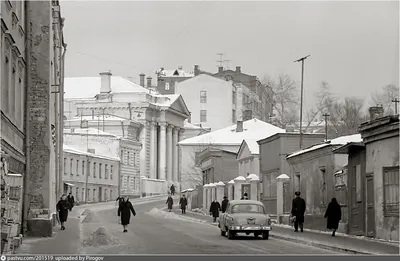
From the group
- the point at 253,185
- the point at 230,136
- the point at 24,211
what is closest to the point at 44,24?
the point at 24,211

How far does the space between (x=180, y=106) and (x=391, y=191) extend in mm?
100164

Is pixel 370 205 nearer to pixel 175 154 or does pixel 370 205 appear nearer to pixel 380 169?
pixel 380 169

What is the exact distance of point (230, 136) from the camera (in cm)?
8750

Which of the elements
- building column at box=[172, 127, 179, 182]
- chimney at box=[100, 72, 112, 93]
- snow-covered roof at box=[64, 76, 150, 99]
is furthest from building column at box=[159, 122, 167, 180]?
chimney at box=[100, 72, 112, 93]

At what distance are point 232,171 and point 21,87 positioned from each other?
39.6 meters

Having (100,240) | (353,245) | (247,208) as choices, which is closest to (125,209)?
(247,208)

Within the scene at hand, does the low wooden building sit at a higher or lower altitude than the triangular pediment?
lower

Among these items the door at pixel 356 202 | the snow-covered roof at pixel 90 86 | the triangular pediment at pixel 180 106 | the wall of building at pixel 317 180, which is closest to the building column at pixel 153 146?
the triangular pediment at pixel 180 106

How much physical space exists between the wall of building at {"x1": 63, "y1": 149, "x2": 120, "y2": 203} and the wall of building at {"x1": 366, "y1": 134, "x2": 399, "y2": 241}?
45.3 m

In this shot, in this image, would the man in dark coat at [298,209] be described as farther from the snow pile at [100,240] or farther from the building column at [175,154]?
the building column at [175,154]

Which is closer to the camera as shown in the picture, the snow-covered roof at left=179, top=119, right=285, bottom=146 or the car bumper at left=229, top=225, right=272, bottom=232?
the car bumper at left=229, top=225, right=272, bottom=232

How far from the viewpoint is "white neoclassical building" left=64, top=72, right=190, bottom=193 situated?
102 meters

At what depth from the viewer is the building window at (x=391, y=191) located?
87.6ft

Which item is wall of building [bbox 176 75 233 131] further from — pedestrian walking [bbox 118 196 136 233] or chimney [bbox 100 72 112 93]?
pedestrian walking [bbox 118 196 136 233]
